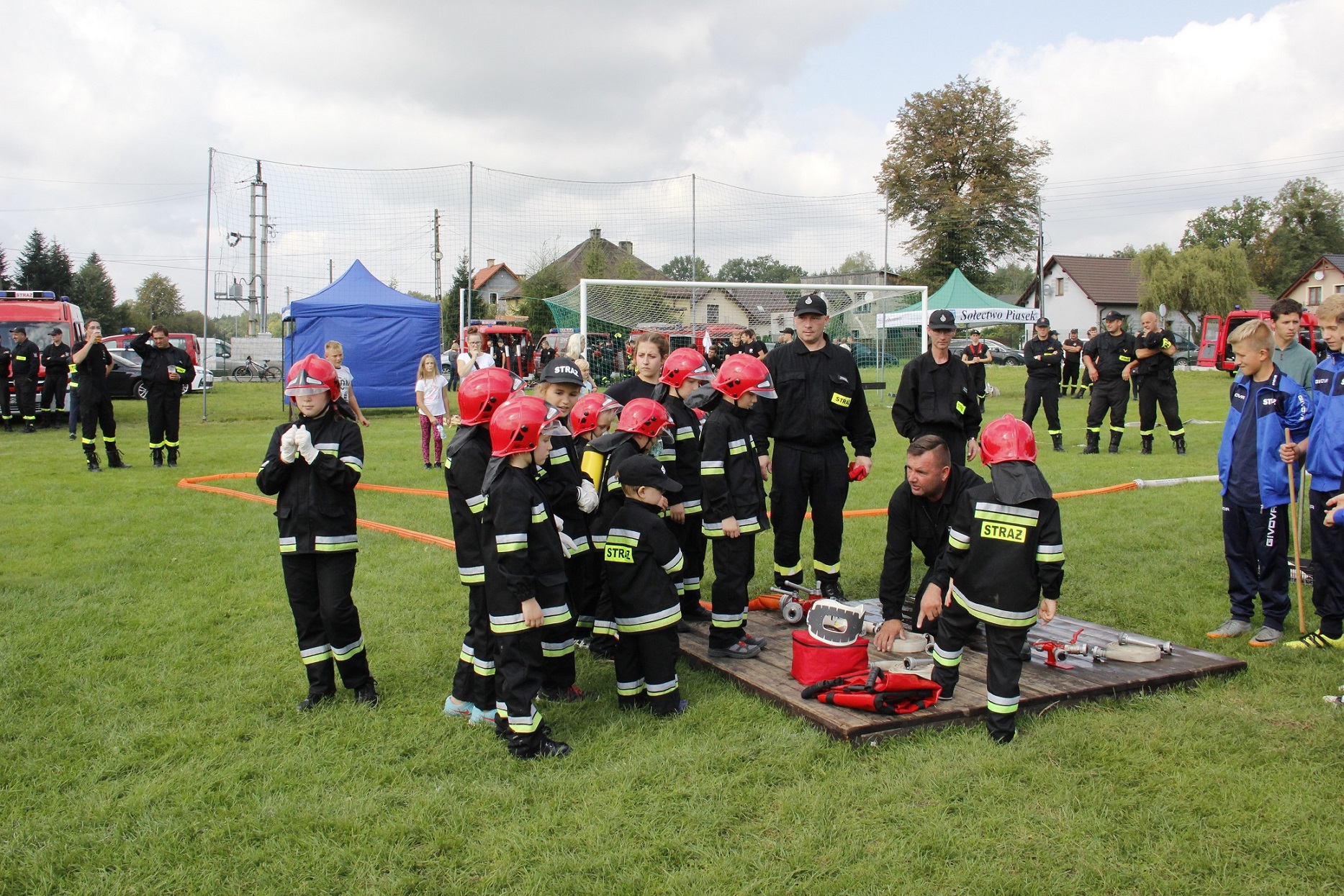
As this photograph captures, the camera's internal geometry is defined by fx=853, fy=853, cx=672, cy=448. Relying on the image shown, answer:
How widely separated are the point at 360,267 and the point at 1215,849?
23.7 metres

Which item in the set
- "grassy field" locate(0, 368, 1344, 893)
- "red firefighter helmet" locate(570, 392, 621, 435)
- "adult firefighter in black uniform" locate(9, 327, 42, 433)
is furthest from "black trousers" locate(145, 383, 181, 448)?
"red firefighter helmet" locate(570, 392, 621, 435)

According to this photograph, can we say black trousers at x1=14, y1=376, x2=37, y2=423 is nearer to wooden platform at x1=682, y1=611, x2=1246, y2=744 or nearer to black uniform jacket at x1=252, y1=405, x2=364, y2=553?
black uniform jacket at x1=252, y1=405, x2=364, y2=553

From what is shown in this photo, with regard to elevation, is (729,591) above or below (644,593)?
below

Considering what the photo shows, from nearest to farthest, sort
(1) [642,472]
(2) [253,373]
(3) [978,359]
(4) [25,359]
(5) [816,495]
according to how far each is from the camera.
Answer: (1) [642,472], (5) [816,495], (3) [978,359], (4) [25,359], (2) [253,373]

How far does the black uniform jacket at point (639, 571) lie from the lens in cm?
462

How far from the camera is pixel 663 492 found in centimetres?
502

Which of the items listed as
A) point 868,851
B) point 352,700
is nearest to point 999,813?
point 868,851

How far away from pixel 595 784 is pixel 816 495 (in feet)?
10.1

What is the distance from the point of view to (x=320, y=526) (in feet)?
15.3

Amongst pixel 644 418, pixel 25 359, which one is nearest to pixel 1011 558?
pixel 644 418

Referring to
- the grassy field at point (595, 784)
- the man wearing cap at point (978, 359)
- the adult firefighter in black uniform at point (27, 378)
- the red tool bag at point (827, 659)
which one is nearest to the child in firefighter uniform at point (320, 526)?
the grassy field at point (595, 784)

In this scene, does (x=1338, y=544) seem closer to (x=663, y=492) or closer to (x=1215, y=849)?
(x=1215, y=849)

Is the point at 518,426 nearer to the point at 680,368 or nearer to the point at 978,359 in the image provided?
the point at 680,368

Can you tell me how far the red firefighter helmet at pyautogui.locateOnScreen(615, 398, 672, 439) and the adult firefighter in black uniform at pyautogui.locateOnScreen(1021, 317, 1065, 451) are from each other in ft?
37.2
